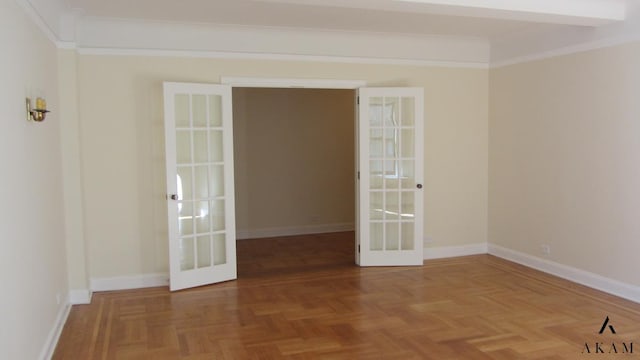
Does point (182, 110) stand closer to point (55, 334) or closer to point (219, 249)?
point (219, 249)

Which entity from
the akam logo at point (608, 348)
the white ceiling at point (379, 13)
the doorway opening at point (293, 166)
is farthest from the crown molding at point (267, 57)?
the akam logo at point (608, 348)

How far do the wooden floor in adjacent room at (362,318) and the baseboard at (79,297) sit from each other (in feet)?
0.38

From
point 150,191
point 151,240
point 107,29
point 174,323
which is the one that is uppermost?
point 107,29

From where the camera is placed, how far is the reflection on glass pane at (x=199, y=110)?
543cm

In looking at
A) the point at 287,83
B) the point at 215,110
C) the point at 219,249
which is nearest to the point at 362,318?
the point at 219,249

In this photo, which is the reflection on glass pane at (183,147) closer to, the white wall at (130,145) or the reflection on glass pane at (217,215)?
the white wall at (130,145)

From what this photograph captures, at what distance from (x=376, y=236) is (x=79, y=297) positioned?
126 inches

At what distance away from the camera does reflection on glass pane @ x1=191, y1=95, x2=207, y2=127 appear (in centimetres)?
543

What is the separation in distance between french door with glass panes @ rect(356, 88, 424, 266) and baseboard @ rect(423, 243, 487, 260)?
37cm

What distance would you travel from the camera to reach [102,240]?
538 cm

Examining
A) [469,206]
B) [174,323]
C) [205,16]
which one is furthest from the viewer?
[469,206]

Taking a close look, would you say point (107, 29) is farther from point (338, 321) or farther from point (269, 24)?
point (338, 321)

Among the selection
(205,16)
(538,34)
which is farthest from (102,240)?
(538,34)

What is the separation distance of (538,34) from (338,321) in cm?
381
